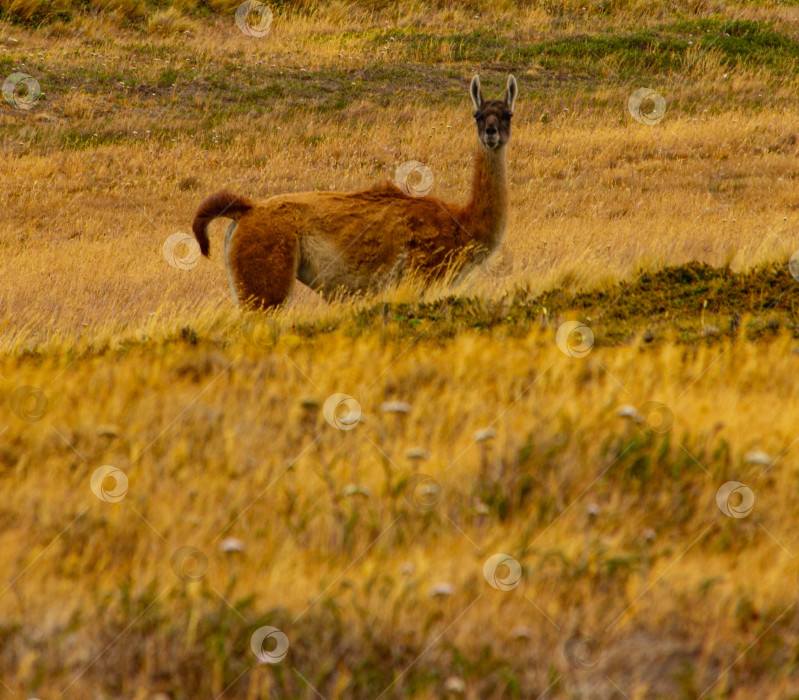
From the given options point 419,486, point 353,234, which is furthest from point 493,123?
point 419,486

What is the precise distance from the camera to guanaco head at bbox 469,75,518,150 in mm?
9727

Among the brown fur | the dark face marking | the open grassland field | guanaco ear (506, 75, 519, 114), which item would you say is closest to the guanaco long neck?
the brown fur

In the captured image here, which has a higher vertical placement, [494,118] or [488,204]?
[494,118]

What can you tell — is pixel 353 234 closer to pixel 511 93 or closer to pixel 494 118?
pixel 494 118

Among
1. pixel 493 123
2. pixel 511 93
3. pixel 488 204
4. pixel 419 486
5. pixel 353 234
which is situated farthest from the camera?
pixel 511 93

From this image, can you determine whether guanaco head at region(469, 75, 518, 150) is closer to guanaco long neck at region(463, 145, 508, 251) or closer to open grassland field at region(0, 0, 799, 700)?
guanaco long neck at region(463, 145, 508, 251)

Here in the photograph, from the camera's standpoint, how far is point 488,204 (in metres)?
9.62

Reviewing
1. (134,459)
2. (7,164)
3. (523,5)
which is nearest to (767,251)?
(134,459)

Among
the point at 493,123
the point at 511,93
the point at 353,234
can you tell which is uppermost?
the point at 511,93

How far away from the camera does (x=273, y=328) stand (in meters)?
7.74

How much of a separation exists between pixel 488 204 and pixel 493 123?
2.56ft

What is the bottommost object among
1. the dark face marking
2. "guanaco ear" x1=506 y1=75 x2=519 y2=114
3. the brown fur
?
the brown fur

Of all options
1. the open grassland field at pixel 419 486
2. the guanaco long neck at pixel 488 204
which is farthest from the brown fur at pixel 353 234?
the open grassland field at pixel 419 486

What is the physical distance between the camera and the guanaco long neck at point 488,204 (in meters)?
9.54
